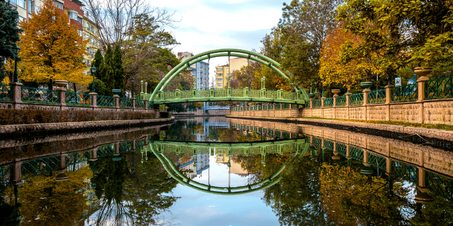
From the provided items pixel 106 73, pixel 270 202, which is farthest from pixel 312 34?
pixel 270 202

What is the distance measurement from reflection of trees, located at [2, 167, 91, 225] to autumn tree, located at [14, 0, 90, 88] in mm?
20142

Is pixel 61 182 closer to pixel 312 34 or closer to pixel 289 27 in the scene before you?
pixel 312 34

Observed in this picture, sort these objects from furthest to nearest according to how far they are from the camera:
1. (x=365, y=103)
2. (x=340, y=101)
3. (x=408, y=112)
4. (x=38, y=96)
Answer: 1. (x=340, y=101)
2. (x=365, y=103)
3. (x=38, y=96)
4. (x=408, y=112)

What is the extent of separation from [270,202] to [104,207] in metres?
2.31

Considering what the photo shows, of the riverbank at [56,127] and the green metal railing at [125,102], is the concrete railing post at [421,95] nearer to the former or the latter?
the riverbank at [56,127]

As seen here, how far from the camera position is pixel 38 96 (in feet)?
52.3

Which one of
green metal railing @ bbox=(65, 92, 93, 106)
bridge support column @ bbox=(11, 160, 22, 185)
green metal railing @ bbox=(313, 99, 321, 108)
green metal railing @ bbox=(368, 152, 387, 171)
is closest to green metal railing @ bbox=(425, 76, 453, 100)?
green metal railing @ bbox=(368, 152, 387, 171)

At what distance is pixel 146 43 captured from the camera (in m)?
33.3

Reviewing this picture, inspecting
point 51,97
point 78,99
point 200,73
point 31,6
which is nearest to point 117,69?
point 78,99

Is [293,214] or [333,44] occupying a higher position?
[333,44]

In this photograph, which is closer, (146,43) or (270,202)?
(270,202)

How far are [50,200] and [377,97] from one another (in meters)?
18.2

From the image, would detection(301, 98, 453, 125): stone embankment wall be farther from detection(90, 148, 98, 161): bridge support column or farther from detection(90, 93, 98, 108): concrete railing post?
detection(90, 93, 98, 108): concrete railing post

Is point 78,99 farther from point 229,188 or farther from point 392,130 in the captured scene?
point 392,130
